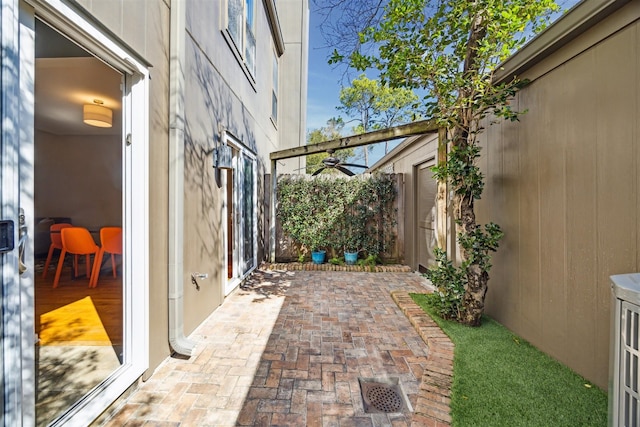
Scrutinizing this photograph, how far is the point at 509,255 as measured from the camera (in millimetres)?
3027

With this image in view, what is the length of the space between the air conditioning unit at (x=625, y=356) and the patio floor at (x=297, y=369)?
2.88ft

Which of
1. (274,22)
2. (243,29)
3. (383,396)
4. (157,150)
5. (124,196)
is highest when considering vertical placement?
(274,22)

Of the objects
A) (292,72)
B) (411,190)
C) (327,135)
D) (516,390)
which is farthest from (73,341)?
(327,135)

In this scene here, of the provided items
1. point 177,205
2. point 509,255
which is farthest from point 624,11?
point 177,205

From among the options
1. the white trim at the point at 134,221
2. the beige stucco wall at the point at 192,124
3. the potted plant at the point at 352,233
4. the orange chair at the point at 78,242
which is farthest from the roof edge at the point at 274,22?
the orange chair at the point at 78,242

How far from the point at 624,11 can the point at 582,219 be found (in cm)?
139

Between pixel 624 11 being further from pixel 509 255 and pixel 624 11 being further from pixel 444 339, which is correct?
pixel 444 339

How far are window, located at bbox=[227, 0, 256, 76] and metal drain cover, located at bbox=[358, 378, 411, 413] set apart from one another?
15.1 ft

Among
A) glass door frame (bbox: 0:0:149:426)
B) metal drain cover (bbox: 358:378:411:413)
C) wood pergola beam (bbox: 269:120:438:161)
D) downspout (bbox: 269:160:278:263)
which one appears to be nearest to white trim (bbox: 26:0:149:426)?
glass door frame (bbox: 0:0:149:426)

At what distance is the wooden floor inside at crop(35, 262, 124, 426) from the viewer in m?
1.88

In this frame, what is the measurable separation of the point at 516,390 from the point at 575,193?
153cm

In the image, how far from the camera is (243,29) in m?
5.08

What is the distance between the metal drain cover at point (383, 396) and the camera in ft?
6.37

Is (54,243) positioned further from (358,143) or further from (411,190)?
(411,190)
